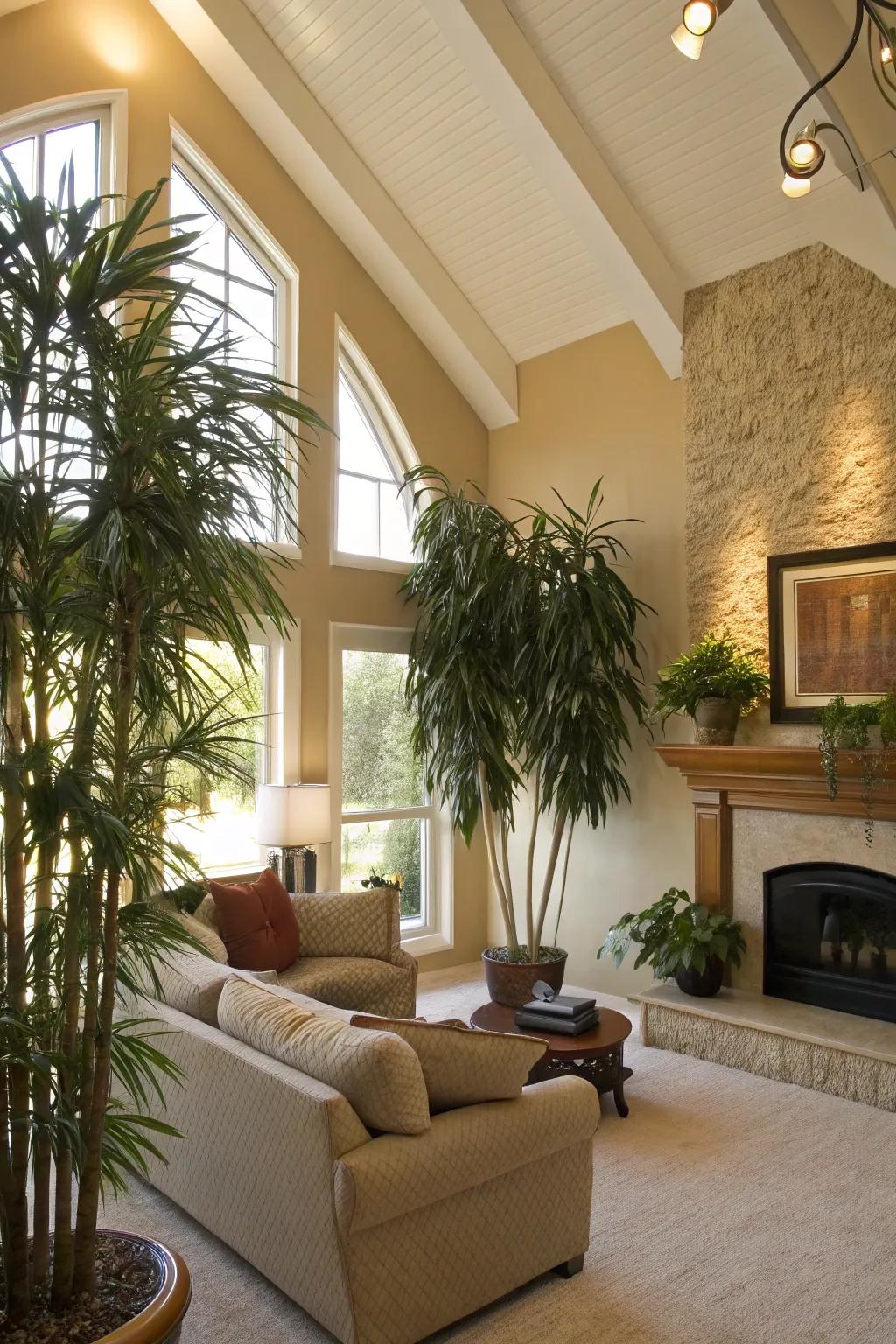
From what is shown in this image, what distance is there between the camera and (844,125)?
12.8 ft

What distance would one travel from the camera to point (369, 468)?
6.12m

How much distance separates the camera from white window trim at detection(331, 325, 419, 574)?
577 centimetres

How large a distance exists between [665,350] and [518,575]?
1.51m

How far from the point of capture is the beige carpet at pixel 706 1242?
256 cm

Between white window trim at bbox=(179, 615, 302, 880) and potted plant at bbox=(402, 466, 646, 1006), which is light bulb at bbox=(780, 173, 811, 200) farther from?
white window trim at bbox=(179, 615, 302, 880)

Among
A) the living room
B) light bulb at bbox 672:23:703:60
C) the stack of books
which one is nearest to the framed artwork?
the living room

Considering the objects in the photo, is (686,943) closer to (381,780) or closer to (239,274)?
(381,780)

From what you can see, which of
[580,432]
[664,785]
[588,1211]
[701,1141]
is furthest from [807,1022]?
[580,432]

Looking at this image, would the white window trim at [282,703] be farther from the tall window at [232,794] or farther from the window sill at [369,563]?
the window sill at [369,563]

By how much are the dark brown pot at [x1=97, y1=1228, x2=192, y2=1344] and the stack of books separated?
1945 mm

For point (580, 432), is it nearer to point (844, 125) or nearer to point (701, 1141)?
point (844, 125)

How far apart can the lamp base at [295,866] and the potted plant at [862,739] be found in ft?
8.19

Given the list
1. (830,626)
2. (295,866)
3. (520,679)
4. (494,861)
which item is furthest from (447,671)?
(830,626)

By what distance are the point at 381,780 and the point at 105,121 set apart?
378cm
